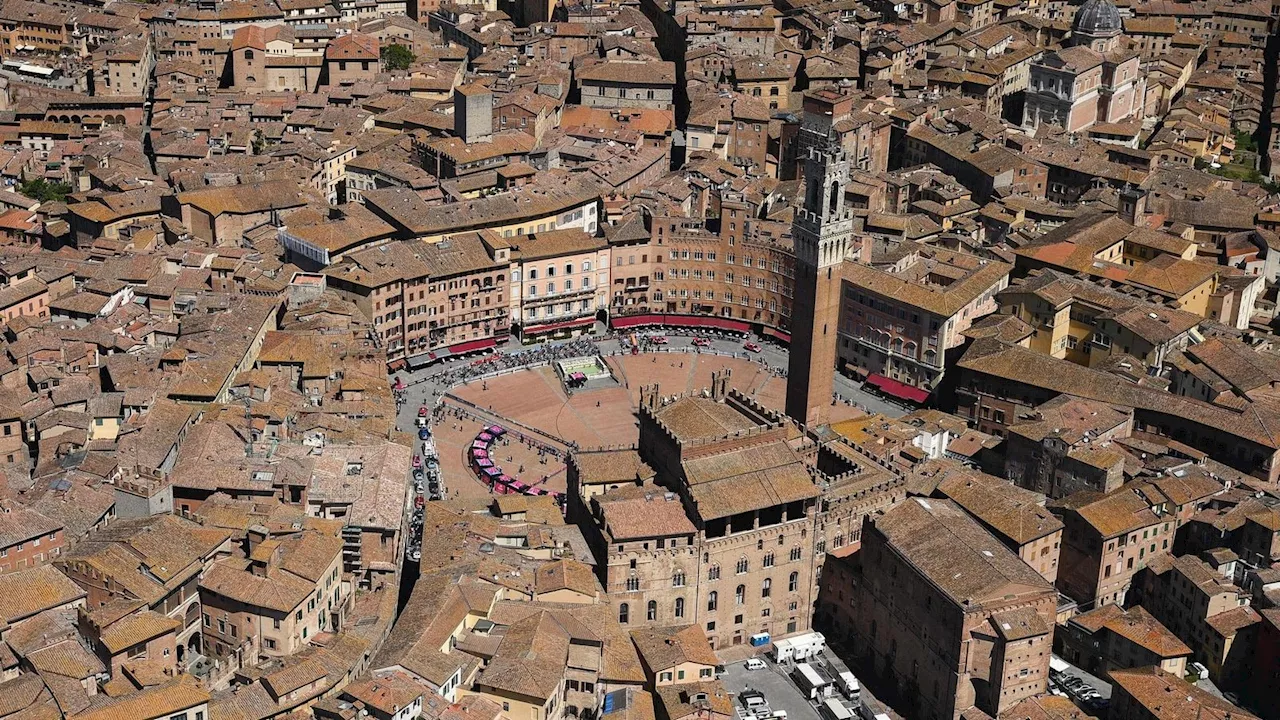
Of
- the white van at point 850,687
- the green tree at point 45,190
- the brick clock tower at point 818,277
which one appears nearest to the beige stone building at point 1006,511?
the white van at point 850,687

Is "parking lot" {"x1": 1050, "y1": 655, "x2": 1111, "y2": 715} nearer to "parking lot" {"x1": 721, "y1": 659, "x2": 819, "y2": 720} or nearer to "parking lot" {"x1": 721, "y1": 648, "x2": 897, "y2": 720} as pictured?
"parking lot" {"x1": 721, "y1": 648, "x2": 897, "y2": 720}

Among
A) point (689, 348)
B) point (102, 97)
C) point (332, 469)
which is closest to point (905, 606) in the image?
point (332, 469)

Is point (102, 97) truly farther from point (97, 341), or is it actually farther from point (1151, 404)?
point (1151, 404)

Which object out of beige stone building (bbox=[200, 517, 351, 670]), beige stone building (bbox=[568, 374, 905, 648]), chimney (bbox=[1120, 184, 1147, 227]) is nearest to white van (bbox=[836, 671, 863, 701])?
beige stone building (bbox=[568, 374, 905, 648])

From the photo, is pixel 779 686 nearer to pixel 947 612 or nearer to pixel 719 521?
pixel 719 521

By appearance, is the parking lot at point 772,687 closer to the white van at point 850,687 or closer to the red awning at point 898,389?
the white van at point 850,687
